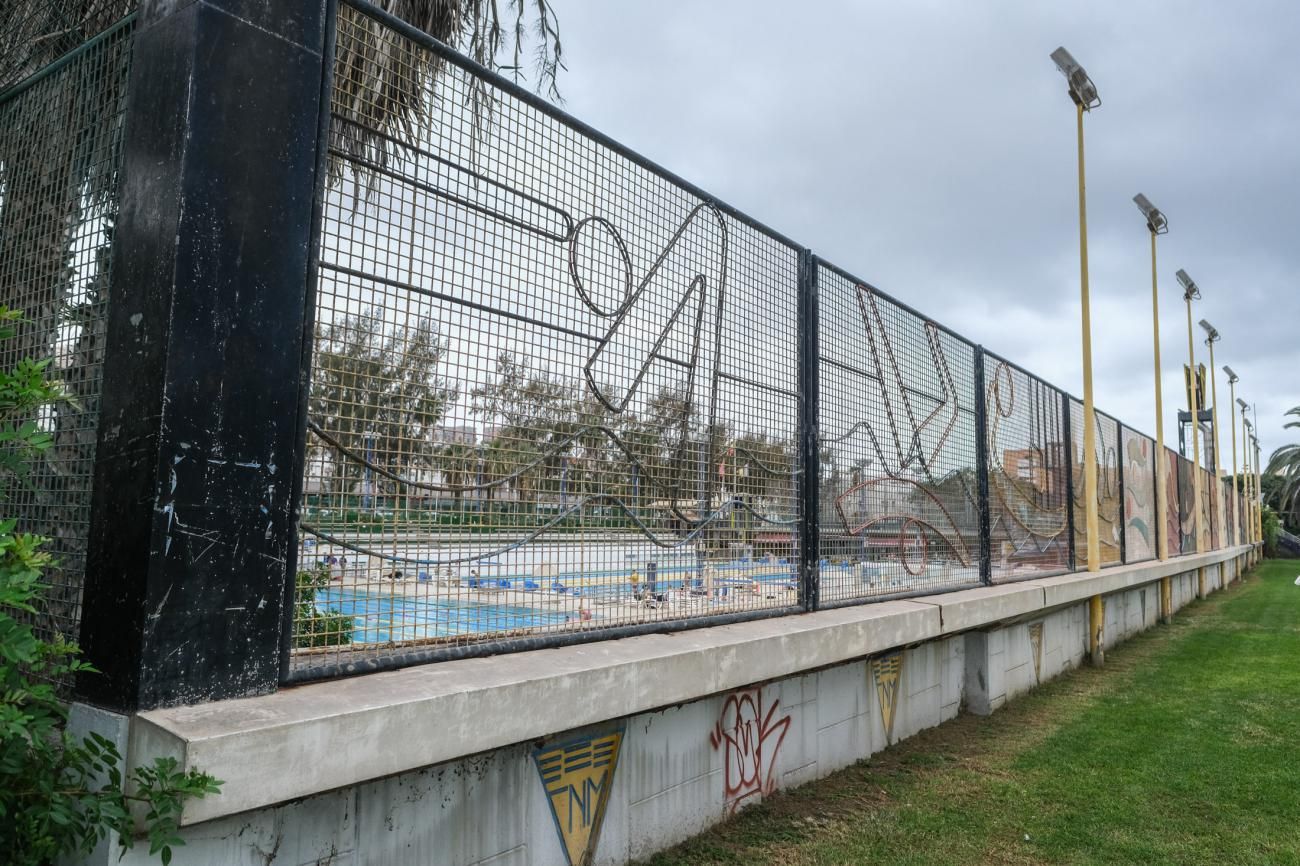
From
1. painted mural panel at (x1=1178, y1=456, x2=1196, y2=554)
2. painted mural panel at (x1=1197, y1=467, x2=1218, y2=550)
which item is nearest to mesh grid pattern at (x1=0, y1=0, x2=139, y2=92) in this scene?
painted mural panel at (x1=1178, y1=456, x2=1196, y2=554)

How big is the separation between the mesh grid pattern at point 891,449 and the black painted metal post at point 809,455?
0.10 meters

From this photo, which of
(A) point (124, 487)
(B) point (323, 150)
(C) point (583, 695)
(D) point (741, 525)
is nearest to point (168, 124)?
(B) point (323, 150)

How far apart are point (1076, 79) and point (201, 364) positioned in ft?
38.1

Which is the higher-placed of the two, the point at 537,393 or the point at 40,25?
the point at 40,25

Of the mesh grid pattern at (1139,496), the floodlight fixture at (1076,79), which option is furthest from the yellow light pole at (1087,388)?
the mesh grid pattern at (1139,496)

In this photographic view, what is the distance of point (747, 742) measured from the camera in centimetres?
425

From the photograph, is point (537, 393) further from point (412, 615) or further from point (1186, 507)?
point (1186, 507)

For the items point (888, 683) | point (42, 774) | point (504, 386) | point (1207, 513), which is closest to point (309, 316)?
point (504, 386)

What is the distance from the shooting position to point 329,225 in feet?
8.26

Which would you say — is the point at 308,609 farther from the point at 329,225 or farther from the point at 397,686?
the point at 329,225

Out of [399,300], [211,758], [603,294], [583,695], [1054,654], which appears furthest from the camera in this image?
[1054,654]

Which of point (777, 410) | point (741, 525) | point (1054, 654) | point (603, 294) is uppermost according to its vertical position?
point (603, 294)

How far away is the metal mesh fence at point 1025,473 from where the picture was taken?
776 cm

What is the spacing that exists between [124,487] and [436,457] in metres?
0.86
